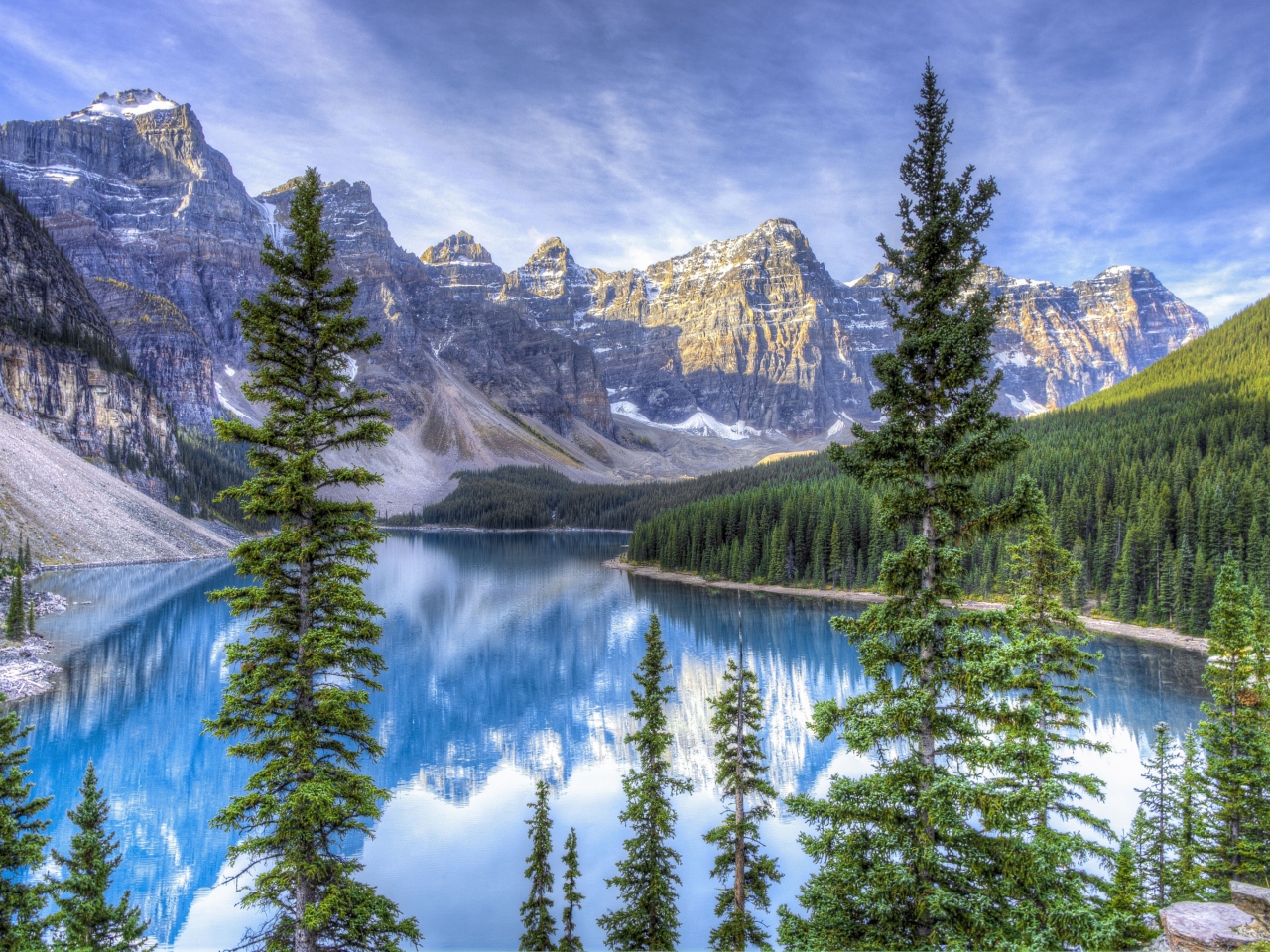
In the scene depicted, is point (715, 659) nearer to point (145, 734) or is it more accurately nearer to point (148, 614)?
point (145, 734)

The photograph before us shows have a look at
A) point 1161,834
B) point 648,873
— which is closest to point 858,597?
point 1161,834

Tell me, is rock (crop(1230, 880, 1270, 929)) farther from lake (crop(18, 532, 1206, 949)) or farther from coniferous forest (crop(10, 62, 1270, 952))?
lake (crop(18, 532, 1206, 949))

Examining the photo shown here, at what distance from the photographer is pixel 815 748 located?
34.0 metres

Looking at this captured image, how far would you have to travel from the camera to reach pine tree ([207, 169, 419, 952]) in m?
10.3

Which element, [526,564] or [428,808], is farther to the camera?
[526,564]

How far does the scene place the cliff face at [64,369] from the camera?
342 ft

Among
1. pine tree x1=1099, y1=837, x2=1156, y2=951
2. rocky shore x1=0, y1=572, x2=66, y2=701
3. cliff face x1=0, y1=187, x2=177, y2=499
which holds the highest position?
cliff face x1=0, y1=187, x2=177, y2=499

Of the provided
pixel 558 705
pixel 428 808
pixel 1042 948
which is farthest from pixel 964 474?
pixel 558 705

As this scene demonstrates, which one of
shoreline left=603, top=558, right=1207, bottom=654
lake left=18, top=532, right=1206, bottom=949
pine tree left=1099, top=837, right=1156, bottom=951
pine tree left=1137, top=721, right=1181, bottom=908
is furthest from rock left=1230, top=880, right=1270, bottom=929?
shoreline left=603, top=558, right=1207, bottom=654

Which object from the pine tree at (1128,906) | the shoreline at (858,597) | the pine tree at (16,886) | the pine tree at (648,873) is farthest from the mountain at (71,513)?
the pine tree at (1128,906)

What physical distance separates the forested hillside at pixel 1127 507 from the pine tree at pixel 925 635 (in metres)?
40.5

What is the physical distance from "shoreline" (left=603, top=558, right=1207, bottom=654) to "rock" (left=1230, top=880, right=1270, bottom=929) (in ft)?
56.8

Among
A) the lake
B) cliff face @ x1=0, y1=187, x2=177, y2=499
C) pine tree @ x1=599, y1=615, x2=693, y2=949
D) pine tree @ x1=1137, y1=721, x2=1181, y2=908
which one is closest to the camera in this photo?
pine tree @ x1=599, y1=615, x2=693, y2=949

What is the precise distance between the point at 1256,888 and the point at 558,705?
121ft
